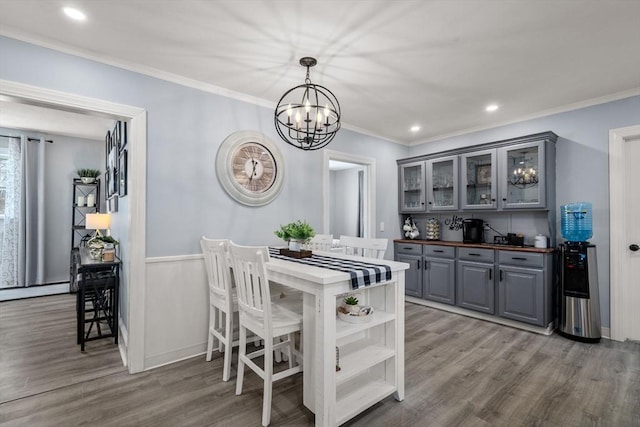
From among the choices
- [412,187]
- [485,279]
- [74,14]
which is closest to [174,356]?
[74,14]

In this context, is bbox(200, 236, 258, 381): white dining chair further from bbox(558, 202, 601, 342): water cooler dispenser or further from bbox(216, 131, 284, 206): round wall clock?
bbox(558, 202, 601, 342): water cooler dispenser

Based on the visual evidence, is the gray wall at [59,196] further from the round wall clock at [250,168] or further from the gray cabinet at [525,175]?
the gray cabinet at [525,175]

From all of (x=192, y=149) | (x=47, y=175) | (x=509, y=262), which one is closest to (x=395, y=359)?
(x=509, y=262)

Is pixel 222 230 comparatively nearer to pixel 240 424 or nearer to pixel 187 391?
pixel 187 391

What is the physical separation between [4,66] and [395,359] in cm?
332

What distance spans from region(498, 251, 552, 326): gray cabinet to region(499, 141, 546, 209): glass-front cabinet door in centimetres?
61

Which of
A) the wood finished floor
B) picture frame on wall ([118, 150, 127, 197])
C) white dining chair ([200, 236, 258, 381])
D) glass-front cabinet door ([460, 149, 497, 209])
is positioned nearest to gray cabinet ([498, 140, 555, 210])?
glass-front cabinet door ([460, 149, 497, 209])

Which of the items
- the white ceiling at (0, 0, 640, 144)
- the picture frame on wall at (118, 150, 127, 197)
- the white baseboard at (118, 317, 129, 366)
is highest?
the white ceiling at (0, 0, 640, 144)

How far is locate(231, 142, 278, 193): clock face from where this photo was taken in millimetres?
3117

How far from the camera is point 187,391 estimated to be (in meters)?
2.24

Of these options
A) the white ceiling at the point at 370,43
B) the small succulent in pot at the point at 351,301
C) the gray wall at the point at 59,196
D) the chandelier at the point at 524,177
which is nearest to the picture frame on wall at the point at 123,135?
the white ceiling at the point at 370,43

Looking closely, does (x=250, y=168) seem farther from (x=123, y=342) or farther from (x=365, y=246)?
(x=123, y=342)

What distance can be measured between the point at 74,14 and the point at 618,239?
497 cm

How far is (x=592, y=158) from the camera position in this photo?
3311mm
